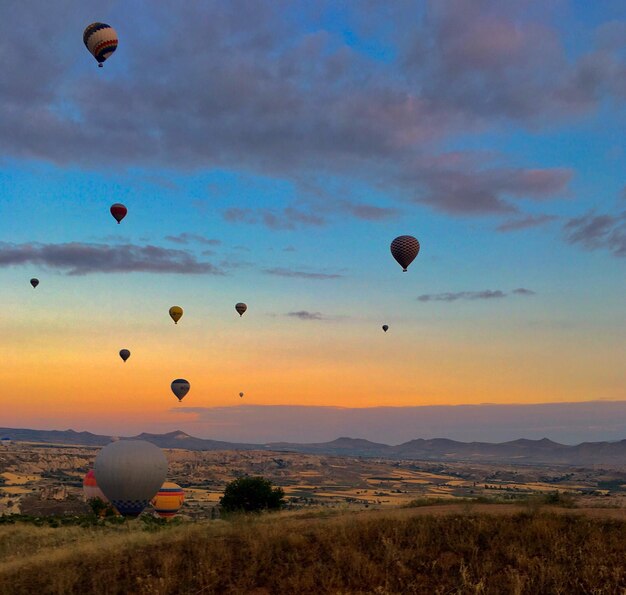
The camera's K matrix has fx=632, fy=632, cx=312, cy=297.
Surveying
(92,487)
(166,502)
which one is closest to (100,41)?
(92,487)

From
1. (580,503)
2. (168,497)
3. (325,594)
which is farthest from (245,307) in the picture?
(325,594)

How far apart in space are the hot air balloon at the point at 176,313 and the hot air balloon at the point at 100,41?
3475cm

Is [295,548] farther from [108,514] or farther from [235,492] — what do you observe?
[108,514]

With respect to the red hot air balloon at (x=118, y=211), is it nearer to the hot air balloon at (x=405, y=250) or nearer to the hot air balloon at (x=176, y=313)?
the hot air balloon at (x=176, y=313)

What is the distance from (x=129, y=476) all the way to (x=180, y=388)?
118 ft

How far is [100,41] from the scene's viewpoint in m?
57.3

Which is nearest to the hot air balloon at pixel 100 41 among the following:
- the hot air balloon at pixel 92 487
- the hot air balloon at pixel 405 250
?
the hot air balloon at pixel 405 250

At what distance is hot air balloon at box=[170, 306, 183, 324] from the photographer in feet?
274

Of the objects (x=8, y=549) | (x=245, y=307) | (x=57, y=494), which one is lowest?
(x=57, y=494)

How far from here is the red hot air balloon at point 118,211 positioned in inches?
2581

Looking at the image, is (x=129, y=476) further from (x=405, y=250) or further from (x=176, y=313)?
(x=176, y=313)

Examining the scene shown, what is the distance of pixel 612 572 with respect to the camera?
687 inches

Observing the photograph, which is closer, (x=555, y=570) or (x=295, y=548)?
(x=555, y=570)

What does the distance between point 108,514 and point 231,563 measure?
37038 millimetres
